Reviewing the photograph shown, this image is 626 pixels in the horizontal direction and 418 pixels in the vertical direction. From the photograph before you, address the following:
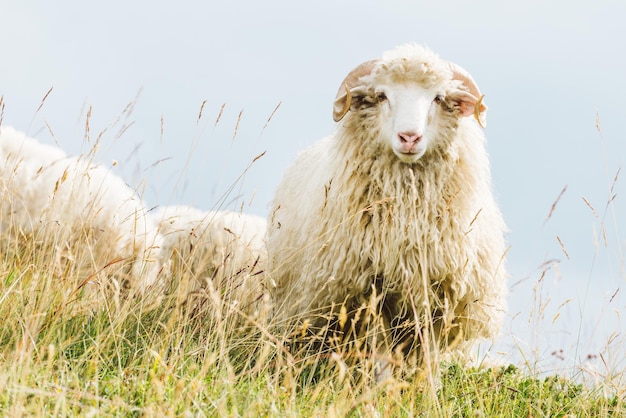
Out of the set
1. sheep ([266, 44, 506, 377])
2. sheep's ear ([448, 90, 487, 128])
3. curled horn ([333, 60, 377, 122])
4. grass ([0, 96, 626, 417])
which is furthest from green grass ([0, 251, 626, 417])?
sheep's ear ([448, 90, 487, 128])

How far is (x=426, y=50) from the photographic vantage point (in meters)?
5.49

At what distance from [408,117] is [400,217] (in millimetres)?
721

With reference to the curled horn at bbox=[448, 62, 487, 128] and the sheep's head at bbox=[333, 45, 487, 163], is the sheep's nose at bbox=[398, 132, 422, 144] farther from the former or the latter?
the curled horn at bbox=[448, 62, 487, 128]

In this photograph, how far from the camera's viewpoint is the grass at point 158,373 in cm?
273

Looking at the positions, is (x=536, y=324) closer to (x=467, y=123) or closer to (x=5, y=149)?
(x=467, y=123)

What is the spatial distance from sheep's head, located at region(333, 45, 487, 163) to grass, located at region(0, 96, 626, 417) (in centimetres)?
158

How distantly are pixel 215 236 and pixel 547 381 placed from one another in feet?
11.3

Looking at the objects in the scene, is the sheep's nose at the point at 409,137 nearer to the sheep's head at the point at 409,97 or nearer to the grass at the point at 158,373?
the sheep's head at the point at 409,97

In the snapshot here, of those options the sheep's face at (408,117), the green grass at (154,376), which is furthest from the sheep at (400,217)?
the green grass at (154,376)

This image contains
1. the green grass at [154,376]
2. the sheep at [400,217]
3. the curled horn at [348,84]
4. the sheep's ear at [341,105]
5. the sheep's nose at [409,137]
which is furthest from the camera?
the curled horn at [348,84]

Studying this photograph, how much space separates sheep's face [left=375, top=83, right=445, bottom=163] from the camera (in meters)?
4.82

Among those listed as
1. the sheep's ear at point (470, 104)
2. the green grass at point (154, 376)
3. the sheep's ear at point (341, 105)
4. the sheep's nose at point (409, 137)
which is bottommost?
the green grass at point (154, 376)

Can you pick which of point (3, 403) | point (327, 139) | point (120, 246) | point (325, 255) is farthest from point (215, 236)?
point (3, 403)

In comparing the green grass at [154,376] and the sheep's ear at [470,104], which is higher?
the sheep's ear at [470,104]
